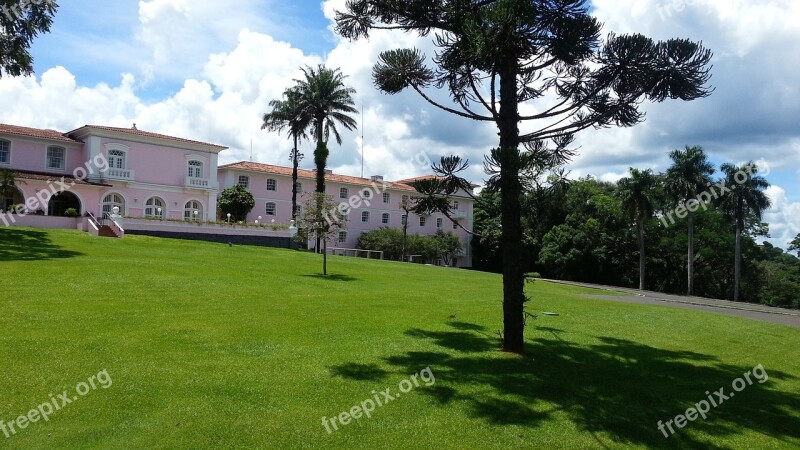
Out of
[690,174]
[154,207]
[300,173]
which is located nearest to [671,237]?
[690,174]

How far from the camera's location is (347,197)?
59.6m

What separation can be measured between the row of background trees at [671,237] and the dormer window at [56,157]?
108 feet

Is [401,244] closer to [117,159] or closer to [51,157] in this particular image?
[117,159]

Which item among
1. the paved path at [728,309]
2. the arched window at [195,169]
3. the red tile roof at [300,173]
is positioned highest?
the red tile roof at [300,173]

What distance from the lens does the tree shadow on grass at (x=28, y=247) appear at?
19.1m

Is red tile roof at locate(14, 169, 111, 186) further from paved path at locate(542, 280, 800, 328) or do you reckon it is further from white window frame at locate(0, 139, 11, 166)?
paved path at locate(542, 280, 800, 328)

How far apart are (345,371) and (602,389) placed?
374cm

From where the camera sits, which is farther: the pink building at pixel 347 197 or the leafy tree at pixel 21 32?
the pink building at pixel 347 197

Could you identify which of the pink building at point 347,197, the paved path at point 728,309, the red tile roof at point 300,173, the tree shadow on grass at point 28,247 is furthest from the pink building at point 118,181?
the paved path at point 728,309

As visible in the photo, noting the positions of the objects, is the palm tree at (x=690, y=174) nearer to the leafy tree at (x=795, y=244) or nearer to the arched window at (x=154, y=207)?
the leafy tree at (x=795, y=244)

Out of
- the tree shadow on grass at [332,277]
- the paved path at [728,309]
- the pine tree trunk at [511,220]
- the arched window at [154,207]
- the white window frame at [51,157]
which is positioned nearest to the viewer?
the pine tree trunk at [511,220]

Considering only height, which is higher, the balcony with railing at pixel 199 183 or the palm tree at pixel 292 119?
the palm tree at pixel 292 119

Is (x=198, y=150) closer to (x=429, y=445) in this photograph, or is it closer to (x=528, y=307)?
(x=528, y=307)

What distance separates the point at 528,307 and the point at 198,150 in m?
35.4
